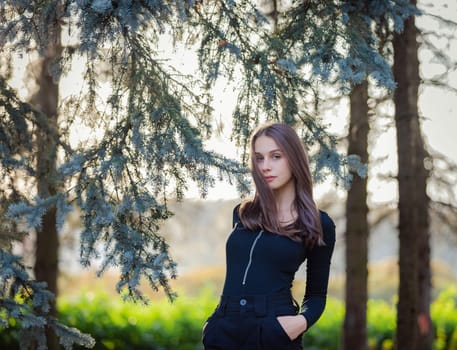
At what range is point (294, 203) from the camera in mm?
3775

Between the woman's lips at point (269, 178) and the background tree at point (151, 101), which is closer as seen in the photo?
the woman's lips at point (269, 178)

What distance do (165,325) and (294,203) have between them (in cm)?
631

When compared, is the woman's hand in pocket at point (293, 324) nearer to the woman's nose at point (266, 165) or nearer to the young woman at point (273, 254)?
the young woman at point (273, 254)

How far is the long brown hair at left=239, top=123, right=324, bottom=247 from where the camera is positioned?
11.9 feet

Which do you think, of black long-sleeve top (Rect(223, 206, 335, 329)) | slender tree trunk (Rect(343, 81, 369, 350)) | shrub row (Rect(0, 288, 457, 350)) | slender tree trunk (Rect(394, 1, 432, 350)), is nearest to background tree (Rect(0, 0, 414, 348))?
black long-sleeve top (Rect(223, 206, 335, 329))

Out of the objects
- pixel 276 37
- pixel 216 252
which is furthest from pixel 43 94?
pixel 216 252

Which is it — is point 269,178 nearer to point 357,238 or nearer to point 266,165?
point 266,165

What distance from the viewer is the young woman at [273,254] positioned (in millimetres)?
3473

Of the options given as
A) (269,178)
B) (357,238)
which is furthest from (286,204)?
(357,238)

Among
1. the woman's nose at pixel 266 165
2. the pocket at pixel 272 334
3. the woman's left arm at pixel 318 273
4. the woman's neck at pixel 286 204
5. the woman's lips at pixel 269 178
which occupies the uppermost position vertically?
the woman's nose at pixel 266 165

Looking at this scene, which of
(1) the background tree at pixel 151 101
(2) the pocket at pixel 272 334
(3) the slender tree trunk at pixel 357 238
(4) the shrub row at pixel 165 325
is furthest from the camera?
(4) the shrub row at pixel 165 325

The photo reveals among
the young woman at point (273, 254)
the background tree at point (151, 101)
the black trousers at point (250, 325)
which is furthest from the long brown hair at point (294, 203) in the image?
the background tree at point (151, 101)

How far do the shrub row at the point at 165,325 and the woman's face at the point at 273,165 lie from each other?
18.8ft

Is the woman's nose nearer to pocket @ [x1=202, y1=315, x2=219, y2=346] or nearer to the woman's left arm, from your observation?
the woman's left arm
